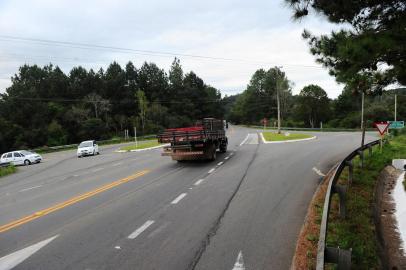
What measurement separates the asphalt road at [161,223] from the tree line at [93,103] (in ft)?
Answer: 178

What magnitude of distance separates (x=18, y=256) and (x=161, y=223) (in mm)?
2735

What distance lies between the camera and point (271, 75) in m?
125

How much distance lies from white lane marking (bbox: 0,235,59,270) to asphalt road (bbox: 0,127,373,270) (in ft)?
0.06

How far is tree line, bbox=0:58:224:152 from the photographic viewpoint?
220ft

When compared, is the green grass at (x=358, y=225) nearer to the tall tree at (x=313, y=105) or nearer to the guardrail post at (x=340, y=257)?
the guardrail post at (x=340, y=257)

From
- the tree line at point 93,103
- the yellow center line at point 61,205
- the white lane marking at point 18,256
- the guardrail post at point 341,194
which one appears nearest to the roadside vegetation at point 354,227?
the guardrail post at point 341,194

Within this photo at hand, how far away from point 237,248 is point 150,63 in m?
113

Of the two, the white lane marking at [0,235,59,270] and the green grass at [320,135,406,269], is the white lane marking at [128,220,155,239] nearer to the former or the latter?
the white lane marking at [0,235,59,270]

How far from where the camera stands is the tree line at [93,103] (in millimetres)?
67000

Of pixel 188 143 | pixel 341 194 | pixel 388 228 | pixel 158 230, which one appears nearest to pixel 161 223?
pixel 158 230

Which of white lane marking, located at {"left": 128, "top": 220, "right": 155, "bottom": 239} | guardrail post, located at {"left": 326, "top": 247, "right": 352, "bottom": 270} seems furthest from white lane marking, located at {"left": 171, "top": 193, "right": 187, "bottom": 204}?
guardrail post, located at {"left": 326, "top": 247, "right": 352, "bottom": 270}

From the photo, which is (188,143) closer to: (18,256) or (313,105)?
(18,256)

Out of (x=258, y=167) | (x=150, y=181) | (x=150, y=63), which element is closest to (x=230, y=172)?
(x=258, y=167)

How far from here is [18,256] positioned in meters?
6.27
